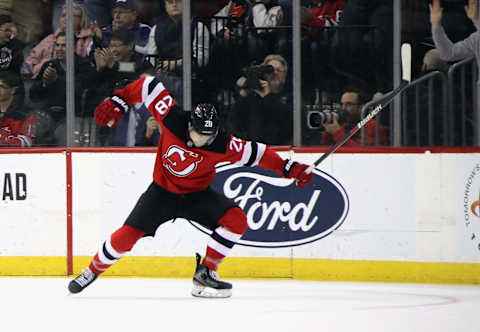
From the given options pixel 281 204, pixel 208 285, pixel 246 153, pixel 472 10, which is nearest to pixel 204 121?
pixel 246 153

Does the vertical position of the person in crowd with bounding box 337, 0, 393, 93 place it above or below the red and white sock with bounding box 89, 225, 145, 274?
above

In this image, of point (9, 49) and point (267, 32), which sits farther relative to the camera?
point (9, 49)

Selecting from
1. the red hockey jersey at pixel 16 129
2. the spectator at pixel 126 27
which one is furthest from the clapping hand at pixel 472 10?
the red hockey jersey at pixel 16 129

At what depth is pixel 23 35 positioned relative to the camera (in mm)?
7430

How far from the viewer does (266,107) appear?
23.6 feet

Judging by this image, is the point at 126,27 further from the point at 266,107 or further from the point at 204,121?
the point at 204,121

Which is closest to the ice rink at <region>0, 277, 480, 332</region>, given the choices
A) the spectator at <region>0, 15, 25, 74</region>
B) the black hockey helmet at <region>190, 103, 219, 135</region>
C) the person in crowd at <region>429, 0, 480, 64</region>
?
the black hockey helmet at <region>190, 103, 219, 135</region>

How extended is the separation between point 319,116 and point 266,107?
1.48ft

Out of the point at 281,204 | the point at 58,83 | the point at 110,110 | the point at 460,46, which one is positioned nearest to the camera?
the point at 110,110

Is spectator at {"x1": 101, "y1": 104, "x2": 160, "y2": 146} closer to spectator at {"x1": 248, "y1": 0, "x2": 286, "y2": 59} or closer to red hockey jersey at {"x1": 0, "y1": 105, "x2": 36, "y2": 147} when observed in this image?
red hockey jersey at {"x1": 0, "y1": 105, "x2": 36, "y2": 147}

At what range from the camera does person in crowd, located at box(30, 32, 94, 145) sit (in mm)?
7312

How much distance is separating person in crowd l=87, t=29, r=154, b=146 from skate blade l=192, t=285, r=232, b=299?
2135 millimetres

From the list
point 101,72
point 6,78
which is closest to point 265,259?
point 101,72

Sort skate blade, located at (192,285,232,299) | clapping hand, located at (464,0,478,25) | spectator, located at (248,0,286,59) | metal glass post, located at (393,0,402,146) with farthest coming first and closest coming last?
spectator, located at (248,0,286,59) < metal glass post, located at (393,0,402,146) < clapping hand, located at (464,0,478,25) < skate blade, located at (192,285,232,299)
